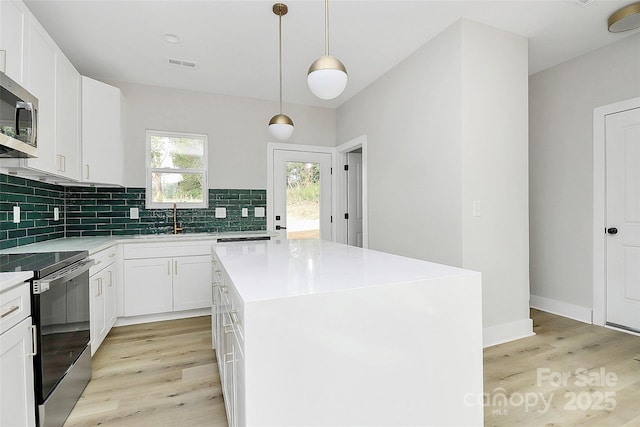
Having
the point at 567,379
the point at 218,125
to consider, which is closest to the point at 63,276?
the point at 218,125

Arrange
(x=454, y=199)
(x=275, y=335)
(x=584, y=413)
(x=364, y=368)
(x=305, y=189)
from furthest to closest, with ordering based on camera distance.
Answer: (x=305, y=189), (x=454, y=199), (x=584, y=413), (x=364, y=368), (x=275, y=335)

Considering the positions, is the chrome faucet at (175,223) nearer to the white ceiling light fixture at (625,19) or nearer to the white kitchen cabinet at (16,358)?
the white kitchen cabinet at (16,358)

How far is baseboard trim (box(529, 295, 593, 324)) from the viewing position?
327 cm

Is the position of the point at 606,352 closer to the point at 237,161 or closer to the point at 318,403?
the point at 318,403

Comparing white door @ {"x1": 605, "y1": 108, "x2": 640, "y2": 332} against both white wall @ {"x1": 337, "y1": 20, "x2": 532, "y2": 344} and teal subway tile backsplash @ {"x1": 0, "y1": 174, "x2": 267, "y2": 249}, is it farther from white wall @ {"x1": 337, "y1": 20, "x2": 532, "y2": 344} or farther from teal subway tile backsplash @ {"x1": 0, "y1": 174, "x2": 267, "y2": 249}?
teal subway tile backsplash @ {"x1": 0, "y1": 174, "x2": 267, "y2": 249}

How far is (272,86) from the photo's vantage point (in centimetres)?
402

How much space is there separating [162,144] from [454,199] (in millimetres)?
3322

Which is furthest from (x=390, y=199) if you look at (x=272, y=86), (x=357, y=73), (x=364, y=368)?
(x=364, y=368)

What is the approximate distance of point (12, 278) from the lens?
1.43 meters

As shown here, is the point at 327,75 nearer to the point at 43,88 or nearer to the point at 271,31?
the point at 271,31

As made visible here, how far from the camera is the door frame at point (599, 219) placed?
3.14 metres

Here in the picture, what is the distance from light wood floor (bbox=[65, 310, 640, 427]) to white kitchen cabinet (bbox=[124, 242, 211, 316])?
Answer: 1.02 ft

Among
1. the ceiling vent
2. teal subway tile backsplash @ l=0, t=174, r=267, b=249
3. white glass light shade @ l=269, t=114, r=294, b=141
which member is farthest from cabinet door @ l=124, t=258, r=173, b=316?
the ceiling vent

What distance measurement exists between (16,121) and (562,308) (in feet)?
15.5
